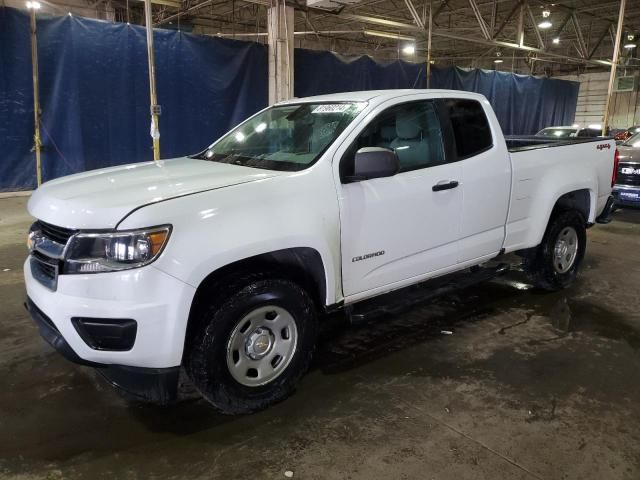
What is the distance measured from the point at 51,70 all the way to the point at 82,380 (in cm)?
709

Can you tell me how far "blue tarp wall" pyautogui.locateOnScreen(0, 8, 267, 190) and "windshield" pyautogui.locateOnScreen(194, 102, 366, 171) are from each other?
589cm

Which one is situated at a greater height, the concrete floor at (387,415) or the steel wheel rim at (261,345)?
the steel wheel rim at (261,345)

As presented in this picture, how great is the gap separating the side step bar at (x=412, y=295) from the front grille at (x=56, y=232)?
66.6 inches

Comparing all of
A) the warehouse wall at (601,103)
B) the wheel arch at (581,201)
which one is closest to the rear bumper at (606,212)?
the wheel arch at (581,201)

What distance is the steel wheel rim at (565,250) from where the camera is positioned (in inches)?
190

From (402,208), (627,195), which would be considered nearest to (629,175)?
(627,195)

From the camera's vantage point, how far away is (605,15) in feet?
59.1

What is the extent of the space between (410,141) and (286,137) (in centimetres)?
86

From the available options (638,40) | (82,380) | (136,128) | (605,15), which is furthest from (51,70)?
(638,40)

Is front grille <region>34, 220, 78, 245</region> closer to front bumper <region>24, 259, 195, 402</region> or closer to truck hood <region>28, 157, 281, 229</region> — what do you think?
truck hood <region>28, 157, 281, 229</region>

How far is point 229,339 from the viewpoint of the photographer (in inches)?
106

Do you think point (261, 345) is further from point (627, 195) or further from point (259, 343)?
point (627, 195)

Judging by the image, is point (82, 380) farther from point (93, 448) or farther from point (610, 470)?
point (610, 470)

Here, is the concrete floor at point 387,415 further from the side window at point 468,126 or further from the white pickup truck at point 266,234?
the side window at point 468,126
